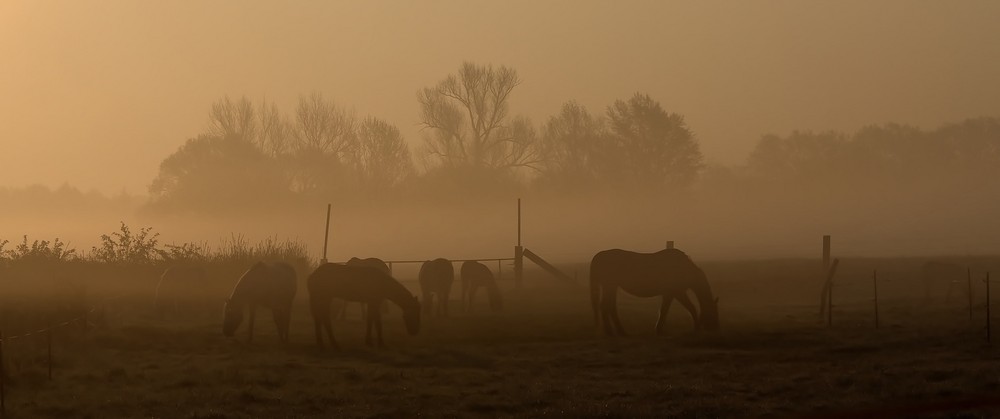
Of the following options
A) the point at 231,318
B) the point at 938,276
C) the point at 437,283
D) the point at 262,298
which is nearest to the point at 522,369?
the point at 262,298

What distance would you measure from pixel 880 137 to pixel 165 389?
9660 cm

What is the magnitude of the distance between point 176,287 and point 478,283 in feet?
30.0

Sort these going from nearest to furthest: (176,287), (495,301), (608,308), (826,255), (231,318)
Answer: (231,318)
(608,308)
(176,287)
(495,301)
(826,255)

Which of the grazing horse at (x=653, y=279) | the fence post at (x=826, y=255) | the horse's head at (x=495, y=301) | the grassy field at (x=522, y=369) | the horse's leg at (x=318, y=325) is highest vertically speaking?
the fence post at (x=826, y=255)

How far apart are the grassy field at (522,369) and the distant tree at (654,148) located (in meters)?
52.3

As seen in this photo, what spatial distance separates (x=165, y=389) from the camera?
50.8ft

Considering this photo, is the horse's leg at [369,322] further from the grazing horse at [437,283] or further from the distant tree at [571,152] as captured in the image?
the distant tree at [571,152]

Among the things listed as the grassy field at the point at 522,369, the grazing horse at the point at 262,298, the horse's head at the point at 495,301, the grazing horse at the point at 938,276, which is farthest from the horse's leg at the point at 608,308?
the grazing horse at the point at 938,276

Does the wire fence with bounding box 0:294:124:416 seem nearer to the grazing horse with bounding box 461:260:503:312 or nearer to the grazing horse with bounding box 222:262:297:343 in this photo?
the grazing horse with bounding box 222:262:297:343

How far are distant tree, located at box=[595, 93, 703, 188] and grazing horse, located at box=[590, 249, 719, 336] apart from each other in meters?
56.4

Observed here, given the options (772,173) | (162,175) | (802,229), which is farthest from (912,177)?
(162,175)

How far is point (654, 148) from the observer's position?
8025 centimetres

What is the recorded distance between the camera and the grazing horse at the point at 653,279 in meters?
23.8

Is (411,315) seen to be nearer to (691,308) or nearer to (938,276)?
(691,308)
